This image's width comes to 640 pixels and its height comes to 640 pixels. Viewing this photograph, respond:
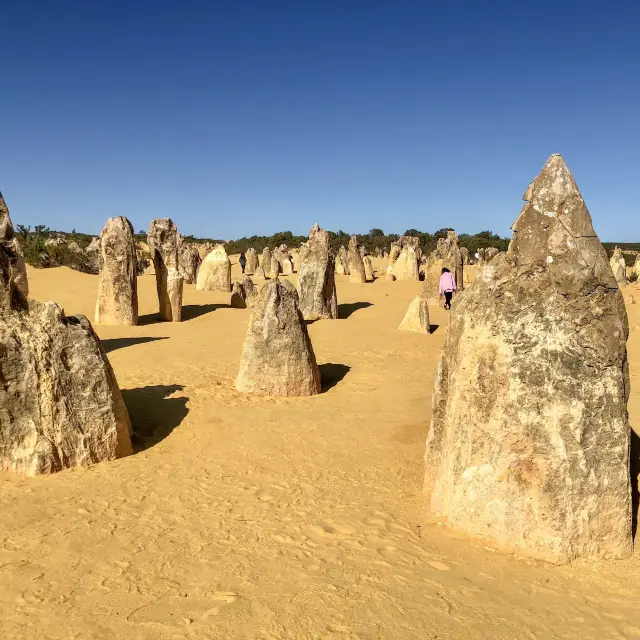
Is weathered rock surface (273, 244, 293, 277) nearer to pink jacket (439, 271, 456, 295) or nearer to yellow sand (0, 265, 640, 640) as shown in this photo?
pink jacket (439, 271, 456, 295)

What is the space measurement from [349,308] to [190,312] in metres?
5.01

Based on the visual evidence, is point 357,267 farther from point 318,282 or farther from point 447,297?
point 318,282

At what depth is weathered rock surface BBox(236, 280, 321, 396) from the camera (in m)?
7.89

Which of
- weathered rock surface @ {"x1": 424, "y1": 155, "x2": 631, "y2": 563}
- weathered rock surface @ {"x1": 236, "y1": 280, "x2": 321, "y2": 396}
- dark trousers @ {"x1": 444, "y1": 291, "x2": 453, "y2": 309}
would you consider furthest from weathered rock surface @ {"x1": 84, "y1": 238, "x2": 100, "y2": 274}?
weathered rock surface @ {"x1": 424, "y1": 155, "x2": 631, "y2": 563}

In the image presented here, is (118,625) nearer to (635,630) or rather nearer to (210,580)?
(210,580)

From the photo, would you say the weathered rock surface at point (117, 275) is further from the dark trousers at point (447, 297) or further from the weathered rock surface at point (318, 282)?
the dark trousers at point (447, 297)

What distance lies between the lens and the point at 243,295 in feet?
59.2

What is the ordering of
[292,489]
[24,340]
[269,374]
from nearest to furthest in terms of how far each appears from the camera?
[292,489] < [24,340] < [269,374]

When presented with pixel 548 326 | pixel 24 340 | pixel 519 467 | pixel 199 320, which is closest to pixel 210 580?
pixel 519 467

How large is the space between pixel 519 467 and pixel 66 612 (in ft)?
9.72

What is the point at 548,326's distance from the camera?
3881 millimetres

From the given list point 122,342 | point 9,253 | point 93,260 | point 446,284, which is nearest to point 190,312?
point 122,342

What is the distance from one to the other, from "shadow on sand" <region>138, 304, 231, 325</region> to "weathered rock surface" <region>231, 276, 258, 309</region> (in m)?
0.32

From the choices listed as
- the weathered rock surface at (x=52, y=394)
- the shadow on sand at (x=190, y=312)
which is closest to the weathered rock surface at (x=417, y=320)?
the shadow on sand at (x=190, y=312)
